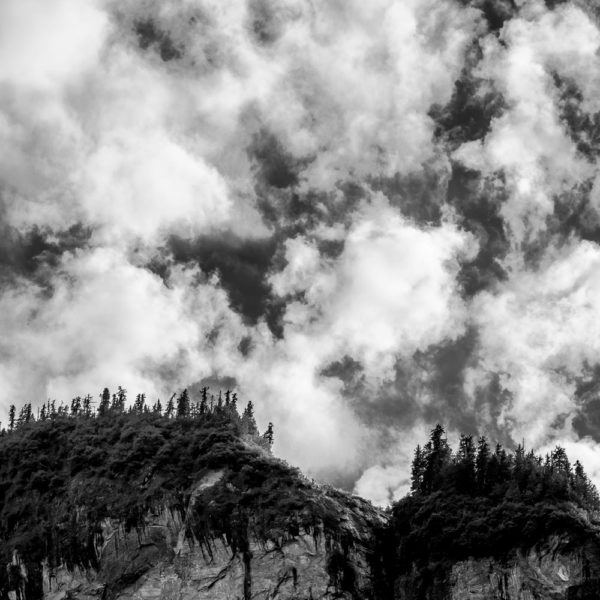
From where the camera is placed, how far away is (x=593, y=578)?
112 metres

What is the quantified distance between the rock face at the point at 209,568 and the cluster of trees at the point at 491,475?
61.6ft

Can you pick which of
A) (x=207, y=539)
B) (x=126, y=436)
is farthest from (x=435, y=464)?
(x=126, y=436)

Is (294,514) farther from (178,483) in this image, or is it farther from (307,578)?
(178,483)

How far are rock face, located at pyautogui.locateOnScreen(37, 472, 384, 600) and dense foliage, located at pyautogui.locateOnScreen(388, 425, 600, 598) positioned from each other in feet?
27.6

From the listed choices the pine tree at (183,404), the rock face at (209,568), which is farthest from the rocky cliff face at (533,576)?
the pine tree at (183,404)

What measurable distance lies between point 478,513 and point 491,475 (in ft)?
31.3

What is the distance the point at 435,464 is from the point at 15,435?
7822 cm

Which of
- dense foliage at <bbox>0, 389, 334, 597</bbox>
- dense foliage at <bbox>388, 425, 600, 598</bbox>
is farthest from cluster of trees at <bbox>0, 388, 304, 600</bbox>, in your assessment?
dense foliage at <bbox>388, 425, 600, 598</bbox>

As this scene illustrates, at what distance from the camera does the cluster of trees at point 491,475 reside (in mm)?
125438

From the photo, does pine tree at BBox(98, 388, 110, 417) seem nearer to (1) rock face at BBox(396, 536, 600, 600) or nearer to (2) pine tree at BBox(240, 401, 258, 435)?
(2) pine tree at BBox(240, 401, 258, 435)

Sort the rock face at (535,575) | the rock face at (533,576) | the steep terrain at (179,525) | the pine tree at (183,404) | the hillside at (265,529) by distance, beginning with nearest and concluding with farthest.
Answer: the rock face at (533,576)
the rock face at (535,575)
the hillside at (265,529)
the steep terrain at (179,525)
the pine tree at (183,404)

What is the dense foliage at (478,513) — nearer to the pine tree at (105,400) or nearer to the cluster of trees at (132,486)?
the cluster of trees at (132,486)

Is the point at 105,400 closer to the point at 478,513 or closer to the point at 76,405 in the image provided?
the point at 76,405

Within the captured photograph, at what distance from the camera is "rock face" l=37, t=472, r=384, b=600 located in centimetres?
12231
